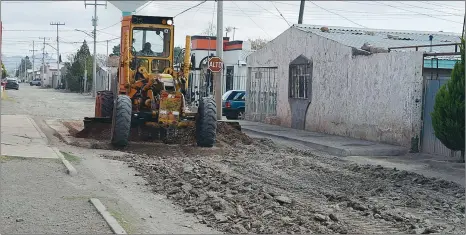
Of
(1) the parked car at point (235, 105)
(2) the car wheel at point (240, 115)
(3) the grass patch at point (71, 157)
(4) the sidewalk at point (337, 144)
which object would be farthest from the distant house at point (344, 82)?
(3) the grass patch at point (71, 157)

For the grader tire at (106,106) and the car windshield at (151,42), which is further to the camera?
the grader tire at (106,106)

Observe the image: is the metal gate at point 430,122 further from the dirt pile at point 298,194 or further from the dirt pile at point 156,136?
the dirt pile at point 156,136

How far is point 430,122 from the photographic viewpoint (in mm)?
18016

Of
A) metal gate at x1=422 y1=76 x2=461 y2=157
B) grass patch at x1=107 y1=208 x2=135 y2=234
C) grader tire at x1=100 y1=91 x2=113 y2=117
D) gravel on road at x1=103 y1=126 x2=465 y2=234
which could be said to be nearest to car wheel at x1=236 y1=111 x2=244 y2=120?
grader tire at x1=100 y1=91 x2=113 y2=117

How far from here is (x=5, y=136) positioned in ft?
59.3

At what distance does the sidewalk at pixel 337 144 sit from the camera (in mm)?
18109

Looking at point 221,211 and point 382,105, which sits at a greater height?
point 382,105

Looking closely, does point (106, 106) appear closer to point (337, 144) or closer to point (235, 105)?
point (337, 144)

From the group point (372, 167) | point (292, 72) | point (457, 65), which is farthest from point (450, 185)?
point (292, 72)

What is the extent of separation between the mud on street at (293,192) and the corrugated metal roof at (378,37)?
916 cm

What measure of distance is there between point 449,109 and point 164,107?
6.61m

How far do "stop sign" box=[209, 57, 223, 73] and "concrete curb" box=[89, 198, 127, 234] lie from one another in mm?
15541

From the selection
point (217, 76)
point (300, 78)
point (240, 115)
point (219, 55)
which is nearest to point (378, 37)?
point (300, 78)

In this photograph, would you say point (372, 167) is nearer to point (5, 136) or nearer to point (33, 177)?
point (33, 177)
